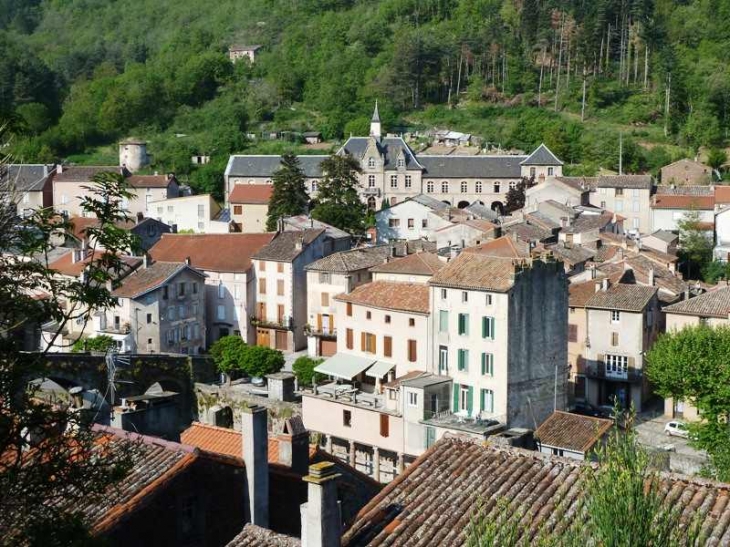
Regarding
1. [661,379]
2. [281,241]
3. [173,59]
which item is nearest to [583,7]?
[173,59]

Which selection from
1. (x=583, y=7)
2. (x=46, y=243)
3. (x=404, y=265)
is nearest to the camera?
(x=46, y=243)

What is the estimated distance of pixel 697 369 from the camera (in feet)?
132

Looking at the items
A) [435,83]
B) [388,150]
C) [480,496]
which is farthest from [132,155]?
[480,496]

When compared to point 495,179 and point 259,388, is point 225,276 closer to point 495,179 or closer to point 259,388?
point 259,388

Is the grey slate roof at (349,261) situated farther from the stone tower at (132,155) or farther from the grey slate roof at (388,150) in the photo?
the stone tower at (132,155)

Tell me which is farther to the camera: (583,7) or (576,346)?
(583,7)

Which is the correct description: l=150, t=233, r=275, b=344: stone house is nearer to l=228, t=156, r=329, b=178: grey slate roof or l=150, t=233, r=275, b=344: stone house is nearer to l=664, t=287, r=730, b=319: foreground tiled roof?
l=664, t=287, r=730, b=319: foreground tiled roof

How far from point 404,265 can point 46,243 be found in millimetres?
36701

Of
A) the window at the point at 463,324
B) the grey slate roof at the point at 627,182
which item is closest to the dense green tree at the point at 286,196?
the grey slate roof at the point at 627,182

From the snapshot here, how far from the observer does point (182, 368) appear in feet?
145

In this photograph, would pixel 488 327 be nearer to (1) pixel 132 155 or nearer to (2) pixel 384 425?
(2) pixel 384 425

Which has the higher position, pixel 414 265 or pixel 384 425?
pixel 414 265

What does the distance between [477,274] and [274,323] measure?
51.5 ft

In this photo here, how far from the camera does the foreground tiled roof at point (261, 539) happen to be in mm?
14305
